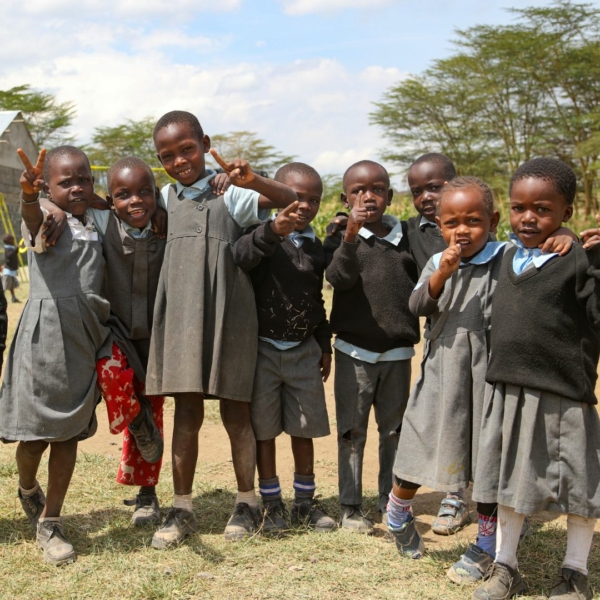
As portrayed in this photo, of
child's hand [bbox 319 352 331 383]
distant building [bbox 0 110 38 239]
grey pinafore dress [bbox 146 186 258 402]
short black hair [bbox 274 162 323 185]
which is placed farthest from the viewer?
distant building [bbox 0 110 38 239]

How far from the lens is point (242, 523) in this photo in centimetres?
340

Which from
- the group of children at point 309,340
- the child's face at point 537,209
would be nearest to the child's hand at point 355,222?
the group of children at point 309,340

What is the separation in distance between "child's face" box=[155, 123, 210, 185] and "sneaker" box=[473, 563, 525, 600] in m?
1.98

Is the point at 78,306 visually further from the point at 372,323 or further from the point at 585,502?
the point at 585,502

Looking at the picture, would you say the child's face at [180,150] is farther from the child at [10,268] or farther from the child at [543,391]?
the child at [10,268]

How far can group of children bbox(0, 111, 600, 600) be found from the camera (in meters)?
2.76

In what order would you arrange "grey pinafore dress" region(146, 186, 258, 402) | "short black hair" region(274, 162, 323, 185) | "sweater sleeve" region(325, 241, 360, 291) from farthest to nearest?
"short black hair" region(274, 162, 323, 185)
"sweater sleeve" region(325, 241, 360, 291)
"grey pinafore dress" region(146, 186, 258, 402)

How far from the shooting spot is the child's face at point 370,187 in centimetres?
350

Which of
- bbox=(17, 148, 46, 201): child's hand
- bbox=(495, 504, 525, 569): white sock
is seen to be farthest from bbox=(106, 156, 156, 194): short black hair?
bbox=(495, 504, 525, 569): white sock

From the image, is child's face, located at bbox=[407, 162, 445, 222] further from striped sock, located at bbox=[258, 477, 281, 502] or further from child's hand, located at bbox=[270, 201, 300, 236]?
striped sock, located at bbox=[258, 477, 281, 502]

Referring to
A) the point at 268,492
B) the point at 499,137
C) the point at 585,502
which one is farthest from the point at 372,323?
the point at 499,137

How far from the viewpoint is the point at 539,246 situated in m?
2.82

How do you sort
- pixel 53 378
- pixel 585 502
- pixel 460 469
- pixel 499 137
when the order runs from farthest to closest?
pixel 499 137 → pixel 53 378 → pixel 460 469 → pixel 585 502

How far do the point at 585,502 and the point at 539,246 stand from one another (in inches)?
35.9
